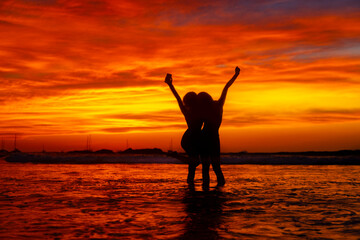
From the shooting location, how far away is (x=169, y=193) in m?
9.38

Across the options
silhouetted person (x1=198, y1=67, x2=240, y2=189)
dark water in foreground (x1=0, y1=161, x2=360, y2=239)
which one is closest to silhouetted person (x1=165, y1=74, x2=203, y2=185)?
silhouetted person (x1=198, y1=67, x2=240, y2=189)

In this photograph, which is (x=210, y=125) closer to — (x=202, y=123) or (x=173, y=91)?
(x=202, y=123)

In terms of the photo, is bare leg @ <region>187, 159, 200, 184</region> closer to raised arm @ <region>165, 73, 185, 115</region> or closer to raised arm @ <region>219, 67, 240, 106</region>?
raised arm @ <region>165, 73, 185, 115</region>

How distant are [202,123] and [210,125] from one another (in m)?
0.32

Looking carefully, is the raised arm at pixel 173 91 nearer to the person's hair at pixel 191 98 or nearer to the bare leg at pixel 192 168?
the person's hair at pixel 191 98

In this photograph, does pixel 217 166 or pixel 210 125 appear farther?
pixel 217 166

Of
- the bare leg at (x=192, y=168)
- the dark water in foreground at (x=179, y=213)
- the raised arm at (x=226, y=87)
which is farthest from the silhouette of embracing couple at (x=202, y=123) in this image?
the dark water in foreground at (x=179, y=213)

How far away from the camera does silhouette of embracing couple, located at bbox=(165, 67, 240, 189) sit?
10125 mm

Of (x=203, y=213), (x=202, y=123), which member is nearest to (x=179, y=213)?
(x=203, y=213)

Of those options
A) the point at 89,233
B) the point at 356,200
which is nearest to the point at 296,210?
the point at 356,200

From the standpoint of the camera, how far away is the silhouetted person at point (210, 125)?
10.1 m

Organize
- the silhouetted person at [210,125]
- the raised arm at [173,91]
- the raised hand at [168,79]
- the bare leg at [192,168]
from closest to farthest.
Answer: the silhouetted person at [210,125] < the raised arm at [173,91] < the raised hand at [168,79] < the bare leg at [192,168]

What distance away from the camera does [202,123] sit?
10.5 m

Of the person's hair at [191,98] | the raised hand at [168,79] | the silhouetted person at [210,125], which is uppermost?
the raised hand at [168,79]
